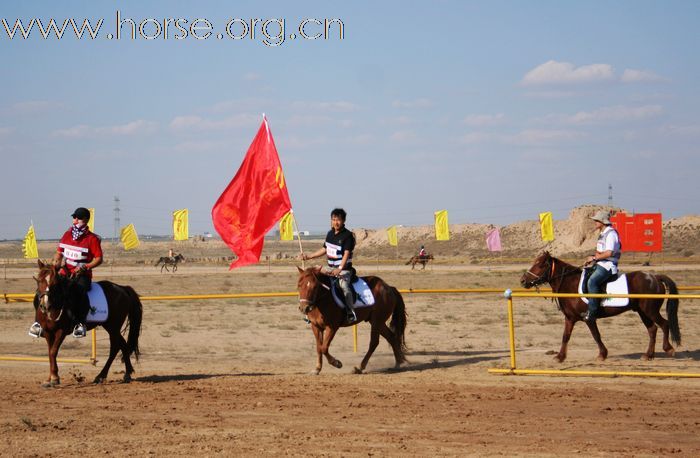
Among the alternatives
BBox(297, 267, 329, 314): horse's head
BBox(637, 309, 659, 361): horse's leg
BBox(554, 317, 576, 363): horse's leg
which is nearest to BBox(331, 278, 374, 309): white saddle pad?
BBox(297, 267, 329, 314): horse's head

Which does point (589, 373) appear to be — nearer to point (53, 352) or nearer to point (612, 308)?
point (612, 308)

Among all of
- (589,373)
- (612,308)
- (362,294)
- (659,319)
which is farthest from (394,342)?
(659,319)

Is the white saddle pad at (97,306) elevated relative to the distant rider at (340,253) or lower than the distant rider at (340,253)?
lower

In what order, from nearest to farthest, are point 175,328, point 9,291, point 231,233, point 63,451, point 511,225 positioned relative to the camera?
point 63,451, point 231,233, point 175,328, point 9,291, point 511,225

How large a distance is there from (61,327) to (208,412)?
3.37 metres

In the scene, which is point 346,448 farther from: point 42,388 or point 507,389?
point 42,388

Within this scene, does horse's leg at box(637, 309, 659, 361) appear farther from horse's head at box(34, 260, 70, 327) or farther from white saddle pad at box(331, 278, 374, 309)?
horse's head at box(34, 260, 70, 327)

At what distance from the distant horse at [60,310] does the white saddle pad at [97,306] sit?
3.4 inches

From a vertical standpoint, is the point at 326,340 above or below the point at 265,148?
below

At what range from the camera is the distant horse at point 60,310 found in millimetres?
12391

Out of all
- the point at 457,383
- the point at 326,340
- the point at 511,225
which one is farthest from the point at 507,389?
the point at 511,225

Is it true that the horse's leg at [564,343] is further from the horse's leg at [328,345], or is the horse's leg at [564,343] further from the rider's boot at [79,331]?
the rider's boot at [79,331]

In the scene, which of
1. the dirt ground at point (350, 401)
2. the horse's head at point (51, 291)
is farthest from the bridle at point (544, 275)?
the horse's head at point (51, 291)

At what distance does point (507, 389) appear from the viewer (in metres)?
12.2
